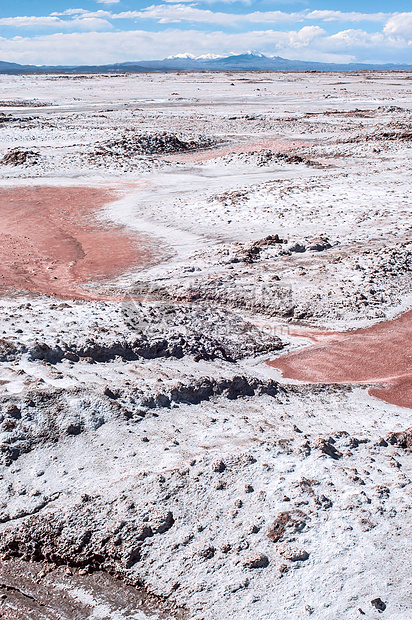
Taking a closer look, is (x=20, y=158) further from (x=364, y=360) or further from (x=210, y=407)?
(x=210, y=407)

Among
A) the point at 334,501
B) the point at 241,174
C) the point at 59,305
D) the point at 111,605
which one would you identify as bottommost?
the point at 111,605

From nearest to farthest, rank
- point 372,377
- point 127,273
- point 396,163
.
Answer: point 372,377, point 127,273, point 396,163

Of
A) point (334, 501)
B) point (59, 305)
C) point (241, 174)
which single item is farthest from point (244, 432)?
point (241, 174)

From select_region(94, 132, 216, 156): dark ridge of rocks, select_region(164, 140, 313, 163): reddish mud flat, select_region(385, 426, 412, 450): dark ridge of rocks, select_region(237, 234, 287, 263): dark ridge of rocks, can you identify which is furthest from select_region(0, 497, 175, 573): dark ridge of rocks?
select_region(164, 140, 313, 163): reddish mud flat

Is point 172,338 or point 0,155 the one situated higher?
point 0,155

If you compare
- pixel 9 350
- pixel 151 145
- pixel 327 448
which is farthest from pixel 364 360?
pixel 151 145

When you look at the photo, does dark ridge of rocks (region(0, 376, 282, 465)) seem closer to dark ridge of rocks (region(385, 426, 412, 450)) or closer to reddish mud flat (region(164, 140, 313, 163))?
dark ridge of rocks (region(385, 426, 412, 450))

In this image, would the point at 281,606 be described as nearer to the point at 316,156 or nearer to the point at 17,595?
the point at 17,595
